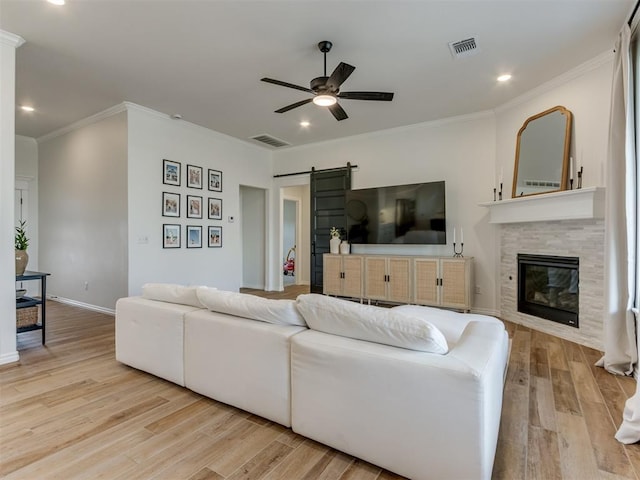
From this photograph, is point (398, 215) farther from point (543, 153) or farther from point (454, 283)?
point (543, 153)

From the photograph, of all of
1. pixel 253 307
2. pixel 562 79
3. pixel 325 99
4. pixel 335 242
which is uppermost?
pixel 562 79

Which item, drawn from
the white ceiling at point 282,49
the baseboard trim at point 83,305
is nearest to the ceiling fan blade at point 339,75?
the white ceiling at point 282,49

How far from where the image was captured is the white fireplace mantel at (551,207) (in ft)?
10.4

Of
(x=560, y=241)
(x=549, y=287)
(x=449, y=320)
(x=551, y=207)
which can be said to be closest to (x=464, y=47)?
(x=551, y=207)

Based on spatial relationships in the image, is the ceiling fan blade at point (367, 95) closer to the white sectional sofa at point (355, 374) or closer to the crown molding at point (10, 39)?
the white sectional sofa at point (355, 374)

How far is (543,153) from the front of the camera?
3891 millimetres

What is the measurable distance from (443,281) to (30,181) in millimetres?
7157

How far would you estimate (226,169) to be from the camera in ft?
19.3

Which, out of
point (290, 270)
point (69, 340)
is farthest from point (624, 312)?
point (290, 270)

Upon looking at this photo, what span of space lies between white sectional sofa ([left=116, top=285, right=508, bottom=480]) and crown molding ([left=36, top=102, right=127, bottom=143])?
3498 mm

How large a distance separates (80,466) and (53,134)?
592cm

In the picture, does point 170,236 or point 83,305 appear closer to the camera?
point 170,236

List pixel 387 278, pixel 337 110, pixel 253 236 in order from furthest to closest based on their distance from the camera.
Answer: pixel 253 236, pixel 387 278, pixel 337 110

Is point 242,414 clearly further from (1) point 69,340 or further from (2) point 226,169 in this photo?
(2) point 226,169
